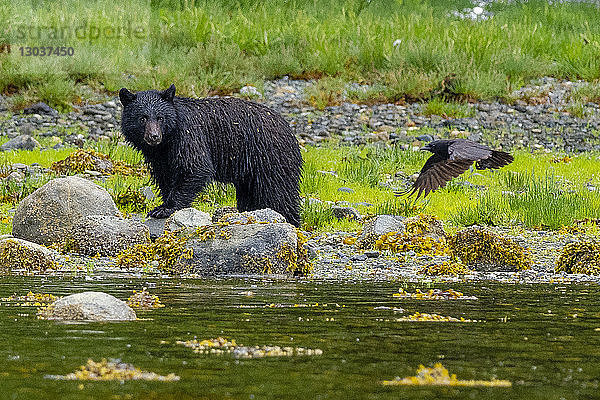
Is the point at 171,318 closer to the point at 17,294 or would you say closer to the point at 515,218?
the point at 17,294

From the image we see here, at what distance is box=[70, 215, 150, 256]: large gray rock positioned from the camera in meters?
8.41

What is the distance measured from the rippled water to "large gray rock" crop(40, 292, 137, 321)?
10 cm

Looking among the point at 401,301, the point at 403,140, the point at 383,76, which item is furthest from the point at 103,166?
the point at 401,301

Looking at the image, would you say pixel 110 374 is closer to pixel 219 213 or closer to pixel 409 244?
pixel 409 244

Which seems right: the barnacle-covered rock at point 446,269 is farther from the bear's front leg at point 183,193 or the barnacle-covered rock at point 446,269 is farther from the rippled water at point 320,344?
the bear's front leg at point 183,193

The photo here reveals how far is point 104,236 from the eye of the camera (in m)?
8.45

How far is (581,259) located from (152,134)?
13.8 ft

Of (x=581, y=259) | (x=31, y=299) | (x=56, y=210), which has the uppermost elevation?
(x=31, y=299)

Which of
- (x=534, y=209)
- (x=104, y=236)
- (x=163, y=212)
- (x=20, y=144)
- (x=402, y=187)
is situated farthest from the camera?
(x=20, y=144)

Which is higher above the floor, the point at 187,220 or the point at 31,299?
the point at 31,299

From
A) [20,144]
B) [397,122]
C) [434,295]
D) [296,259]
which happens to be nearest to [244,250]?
[296,259]

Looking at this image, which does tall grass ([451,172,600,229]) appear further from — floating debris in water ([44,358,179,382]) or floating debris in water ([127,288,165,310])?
A: floating debris in water ([44,358,179,382])

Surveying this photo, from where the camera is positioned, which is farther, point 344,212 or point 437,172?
point 344,212

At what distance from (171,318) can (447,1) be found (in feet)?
68.7
